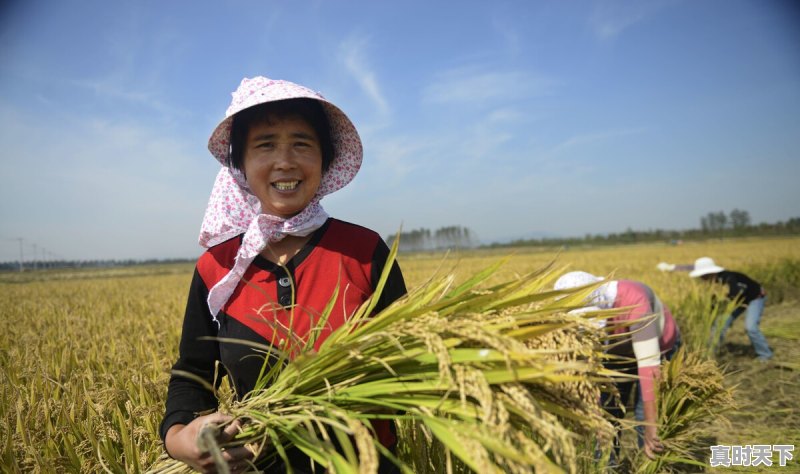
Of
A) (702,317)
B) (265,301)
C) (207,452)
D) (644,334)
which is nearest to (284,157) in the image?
(265,301)

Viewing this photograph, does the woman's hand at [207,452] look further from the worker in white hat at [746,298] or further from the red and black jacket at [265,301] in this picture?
the worker in white hat at [746,298]

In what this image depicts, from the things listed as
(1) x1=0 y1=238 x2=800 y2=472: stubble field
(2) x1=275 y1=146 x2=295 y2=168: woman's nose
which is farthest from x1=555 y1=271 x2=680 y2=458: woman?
(2) x1=275 y1=146 x2=295 y2=168: woman's nose

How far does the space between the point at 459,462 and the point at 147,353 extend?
9.68 ft

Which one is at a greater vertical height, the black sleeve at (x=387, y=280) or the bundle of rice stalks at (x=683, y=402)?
the black sleeve at (x=387, y=280)

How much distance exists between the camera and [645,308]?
3.26 meters

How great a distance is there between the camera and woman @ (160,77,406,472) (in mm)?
1483

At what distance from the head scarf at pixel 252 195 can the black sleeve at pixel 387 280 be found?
264 mm

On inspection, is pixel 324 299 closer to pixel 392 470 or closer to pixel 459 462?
pixel 392 470

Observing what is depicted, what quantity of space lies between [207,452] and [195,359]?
1.49 ft

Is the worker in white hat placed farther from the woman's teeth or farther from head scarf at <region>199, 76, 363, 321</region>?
the woman's teeth

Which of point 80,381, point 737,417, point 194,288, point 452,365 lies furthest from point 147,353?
point 737,417

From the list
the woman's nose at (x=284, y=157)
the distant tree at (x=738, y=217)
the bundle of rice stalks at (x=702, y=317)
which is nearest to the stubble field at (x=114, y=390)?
the bundle of rice stalks at (x=702, y=317)

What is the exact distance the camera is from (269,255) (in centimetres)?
164

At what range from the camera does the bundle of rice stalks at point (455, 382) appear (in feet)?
2.91
